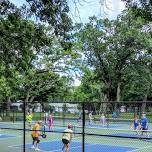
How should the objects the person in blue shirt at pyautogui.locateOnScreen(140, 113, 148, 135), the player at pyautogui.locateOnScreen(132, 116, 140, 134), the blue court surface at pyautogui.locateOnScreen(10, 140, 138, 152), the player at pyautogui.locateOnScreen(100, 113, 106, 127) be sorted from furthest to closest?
the blue court surface at pyautogui.locateOnScreen(10, 140, 138, 152) < the player at pyautogui.locateOnScreen(100, 113, 106, 127) < the player at pyautogui.locateOnScreen(132, 116, 140, 134) < the person in blue shirt at pyautogui.locateOnScreen(140, 113, 148, 135)

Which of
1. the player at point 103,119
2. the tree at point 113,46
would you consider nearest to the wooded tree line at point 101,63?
the tree at point 113,46

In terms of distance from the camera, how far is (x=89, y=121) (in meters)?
18.1

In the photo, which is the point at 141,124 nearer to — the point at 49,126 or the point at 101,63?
the point at 49,126

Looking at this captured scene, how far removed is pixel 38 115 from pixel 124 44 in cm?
5292

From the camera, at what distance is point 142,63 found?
240 feet

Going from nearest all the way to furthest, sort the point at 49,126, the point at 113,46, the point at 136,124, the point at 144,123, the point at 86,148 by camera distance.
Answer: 1. the point at 144,123
2. the point at 136,124
3. the point at 49,126
4. the point at 86,148
5. the point at 113,46

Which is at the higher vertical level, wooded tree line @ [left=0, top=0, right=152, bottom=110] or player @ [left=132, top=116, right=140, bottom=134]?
wooded tree line @ [left=0, top=0, right=152, bottom=110]

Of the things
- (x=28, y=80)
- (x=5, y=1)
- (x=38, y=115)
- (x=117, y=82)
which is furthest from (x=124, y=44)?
(x=5, y=1)

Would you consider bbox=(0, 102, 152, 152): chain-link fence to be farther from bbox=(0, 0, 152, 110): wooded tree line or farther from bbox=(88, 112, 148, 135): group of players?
bbox=(0, 0, 152, 110): wooded tree line

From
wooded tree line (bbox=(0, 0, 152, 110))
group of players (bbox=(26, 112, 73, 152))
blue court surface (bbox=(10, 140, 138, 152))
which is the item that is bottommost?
blue court surface (bbox=(10, 140, 138, 152))

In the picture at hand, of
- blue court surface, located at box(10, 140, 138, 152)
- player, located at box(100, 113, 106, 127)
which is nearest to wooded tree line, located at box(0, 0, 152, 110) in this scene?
blue court surface, located at box(10, 140, 138, 152)

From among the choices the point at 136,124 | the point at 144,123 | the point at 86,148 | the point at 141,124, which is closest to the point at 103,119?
the point at 136,124

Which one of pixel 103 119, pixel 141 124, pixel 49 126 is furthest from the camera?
pixel 49 126

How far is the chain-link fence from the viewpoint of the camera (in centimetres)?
1462
